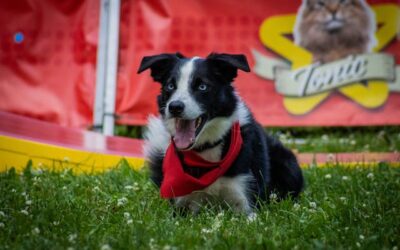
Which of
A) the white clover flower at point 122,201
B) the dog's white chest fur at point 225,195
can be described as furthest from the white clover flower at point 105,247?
the dog's white chest fur at point 225,195

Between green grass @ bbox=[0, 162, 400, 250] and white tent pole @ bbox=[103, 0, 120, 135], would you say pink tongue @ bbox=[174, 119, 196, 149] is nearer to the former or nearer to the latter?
green grass @ bbox=[0, 162, 400, 250]

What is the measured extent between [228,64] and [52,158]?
2037 millimetres

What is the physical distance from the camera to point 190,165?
4.17 m

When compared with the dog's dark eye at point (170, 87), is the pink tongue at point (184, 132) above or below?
below

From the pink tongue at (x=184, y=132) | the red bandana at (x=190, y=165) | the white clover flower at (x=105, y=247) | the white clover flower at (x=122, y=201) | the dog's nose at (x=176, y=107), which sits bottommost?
the white clover flower at (x=122, y=201)

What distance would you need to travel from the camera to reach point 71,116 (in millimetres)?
7340

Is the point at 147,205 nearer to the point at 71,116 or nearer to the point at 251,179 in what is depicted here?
the point at 251,179

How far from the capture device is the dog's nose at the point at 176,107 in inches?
152

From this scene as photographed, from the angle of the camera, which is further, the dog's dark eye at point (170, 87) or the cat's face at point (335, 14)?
the cat's face at point (335, 14)

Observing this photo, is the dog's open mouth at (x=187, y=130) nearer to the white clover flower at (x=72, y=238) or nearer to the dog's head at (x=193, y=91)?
the dog's head at (x=193, y=91)

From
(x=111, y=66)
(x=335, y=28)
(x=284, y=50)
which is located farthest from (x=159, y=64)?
(x=335, y=28)

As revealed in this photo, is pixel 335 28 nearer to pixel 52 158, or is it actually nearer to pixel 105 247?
pixel 52 158

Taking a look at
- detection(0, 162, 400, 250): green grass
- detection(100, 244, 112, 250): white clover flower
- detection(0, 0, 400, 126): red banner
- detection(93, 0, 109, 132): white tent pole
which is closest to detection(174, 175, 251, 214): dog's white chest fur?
detection(0, 162, 400, 250): green grass

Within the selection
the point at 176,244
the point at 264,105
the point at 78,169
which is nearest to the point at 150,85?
the point at 264,105
